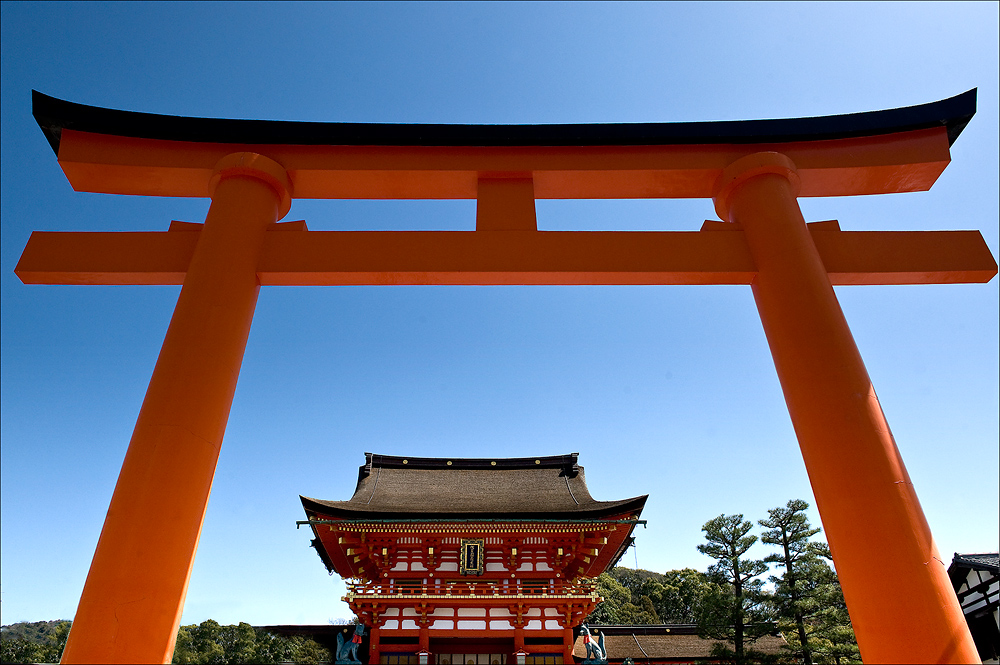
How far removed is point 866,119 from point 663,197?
1474 mm

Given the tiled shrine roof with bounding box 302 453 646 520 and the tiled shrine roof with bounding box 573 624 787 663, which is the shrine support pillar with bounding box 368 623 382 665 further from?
the tiled shrine roof with bounding box 573 624 787 663

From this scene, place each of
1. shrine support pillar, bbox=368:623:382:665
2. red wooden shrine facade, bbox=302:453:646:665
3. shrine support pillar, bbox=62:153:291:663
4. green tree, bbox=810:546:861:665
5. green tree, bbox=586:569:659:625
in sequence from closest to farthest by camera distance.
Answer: shrine support pillar, bbox=62:153:291:663 < shrine support pillar, bbox=368:623:382:665 < red wooden shrine facade, bbox=302:453:646:665 < green tree, bbox=810:546:861:665 < green tree, bbox=586:569:659:625

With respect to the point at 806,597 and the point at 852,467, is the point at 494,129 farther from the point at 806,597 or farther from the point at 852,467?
the point at 806,597

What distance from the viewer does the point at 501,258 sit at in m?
3.48

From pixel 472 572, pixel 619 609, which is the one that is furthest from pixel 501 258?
pixel 619 609

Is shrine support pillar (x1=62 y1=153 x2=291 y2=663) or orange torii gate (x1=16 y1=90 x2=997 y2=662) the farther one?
orange torii gate (x1=16 y1=90 x2=997 y2=662)

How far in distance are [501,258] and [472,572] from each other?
8468mm

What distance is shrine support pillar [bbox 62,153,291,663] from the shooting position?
229cm

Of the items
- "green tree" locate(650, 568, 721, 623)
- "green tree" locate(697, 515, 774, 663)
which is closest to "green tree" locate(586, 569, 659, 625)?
"green tree" locate(650, 568, 721, 623)

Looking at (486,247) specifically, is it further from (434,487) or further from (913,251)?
(434,487)

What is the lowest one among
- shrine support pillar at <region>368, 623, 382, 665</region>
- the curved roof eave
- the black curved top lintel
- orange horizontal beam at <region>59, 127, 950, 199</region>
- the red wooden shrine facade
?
shrine support pillar at <region>368, 623, 382, 665</region>

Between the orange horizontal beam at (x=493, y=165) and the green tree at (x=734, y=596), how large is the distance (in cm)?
1183

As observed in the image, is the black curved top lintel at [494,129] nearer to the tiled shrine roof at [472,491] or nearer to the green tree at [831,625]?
the tiled shrine roof at [472,491]

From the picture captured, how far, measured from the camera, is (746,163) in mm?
3777
